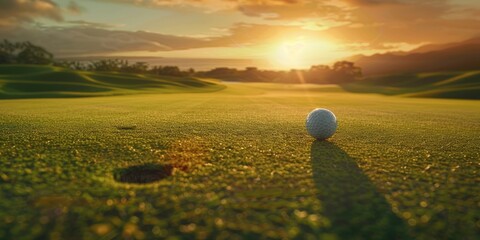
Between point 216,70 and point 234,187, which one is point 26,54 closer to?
point 216,70

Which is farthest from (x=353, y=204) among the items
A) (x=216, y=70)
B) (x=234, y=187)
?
(x=216, y=70)

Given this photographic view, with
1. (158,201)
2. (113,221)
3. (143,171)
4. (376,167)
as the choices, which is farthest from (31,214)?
(376,167)

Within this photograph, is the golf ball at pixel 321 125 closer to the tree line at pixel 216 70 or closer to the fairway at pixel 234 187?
the fairway at pixel 234 187

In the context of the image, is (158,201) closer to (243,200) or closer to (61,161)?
(243,200)

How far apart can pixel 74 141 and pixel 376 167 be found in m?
6.44

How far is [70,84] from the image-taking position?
132 ft

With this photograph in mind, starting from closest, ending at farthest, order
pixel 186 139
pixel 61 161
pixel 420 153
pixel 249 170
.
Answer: pixel 249 170
pixel 61 161
pixel 420 153
pixel 186 139

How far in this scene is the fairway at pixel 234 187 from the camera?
4.00 meters

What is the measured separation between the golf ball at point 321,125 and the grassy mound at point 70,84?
28.4 metres

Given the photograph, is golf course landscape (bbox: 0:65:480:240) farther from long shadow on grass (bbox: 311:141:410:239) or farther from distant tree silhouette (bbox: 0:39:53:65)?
distant tree silhouette (bbox: 0:39:53:65)

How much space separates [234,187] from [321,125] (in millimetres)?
4328

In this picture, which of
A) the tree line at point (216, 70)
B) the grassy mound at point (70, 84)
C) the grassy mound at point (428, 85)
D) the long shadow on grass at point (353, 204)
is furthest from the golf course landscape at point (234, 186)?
the tree line at point (216, 70)

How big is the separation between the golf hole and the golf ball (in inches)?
158

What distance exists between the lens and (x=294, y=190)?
16.9 ft
